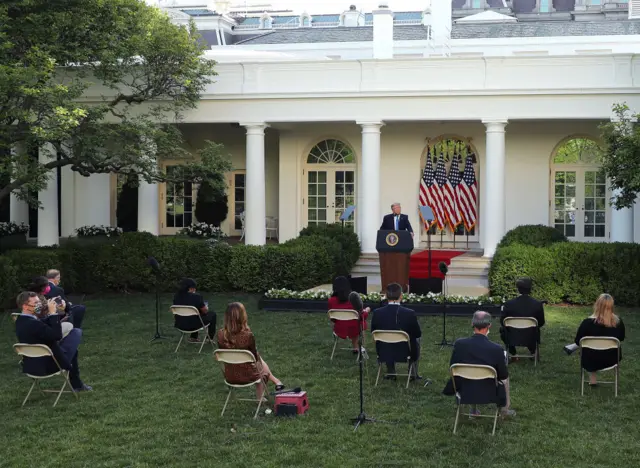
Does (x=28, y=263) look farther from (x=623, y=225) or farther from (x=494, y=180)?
(x=623, y=225)

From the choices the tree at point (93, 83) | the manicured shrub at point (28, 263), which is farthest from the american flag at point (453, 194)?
the manicured shrub at point (28, 263)

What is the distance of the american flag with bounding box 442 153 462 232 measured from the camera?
83.4 feet

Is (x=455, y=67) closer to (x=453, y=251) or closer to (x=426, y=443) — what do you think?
(x=453, y=251)

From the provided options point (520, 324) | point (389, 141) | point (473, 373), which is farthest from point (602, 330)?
point (389, 141)

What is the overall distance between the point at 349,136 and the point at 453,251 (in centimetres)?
489

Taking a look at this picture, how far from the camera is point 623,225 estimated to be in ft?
72.5

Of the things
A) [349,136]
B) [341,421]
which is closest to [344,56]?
[349,136]

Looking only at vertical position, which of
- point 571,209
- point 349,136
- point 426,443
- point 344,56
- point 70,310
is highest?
point 344,56

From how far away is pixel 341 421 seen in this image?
9586 millimetres

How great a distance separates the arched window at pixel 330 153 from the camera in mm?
26891

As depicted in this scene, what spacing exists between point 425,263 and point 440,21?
14524 mm

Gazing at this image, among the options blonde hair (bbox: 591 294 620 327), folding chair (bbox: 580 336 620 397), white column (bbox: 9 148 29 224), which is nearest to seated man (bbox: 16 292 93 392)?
folding chair (bbox: 580 336 620 397)

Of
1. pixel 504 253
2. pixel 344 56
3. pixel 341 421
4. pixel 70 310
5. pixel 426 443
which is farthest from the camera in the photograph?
pixel 344 56

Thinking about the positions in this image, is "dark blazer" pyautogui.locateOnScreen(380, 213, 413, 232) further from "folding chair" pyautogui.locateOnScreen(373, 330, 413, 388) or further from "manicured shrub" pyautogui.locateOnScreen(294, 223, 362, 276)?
"folding chair" pyautogui.locateOnScreen(373, 330, 413, 388)
